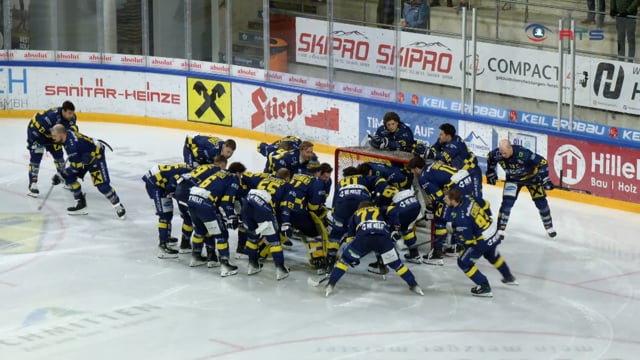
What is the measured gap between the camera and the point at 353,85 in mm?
19203

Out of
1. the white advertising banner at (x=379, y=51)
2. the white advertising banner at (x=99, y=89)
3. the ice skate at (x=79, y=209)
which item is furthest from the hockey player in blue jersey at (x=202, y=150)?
the white advertising banner at (x=99, y=89)

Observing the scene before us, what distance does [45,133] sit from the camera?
1658cm

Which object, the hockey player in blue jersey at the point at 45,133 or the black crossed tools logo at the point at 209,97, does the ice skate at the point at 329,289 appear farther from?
the black crossed tools logo at the point at 209,97

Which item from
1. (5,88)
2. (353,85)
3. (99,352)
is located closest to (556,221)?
(353,85)

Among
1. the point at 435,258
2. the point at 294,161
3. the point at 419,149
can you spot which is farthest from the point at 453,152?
the point at 294,161

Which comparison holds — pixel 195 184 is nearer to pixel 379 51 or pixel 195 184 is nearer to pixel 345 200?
pixel 345 200

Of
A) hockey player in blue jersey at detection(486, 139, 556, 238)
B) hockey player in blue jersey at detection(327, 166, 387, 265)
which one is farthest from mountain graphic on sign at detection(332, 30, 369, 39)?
hockey player in blue jersey at detection(327, 166, 387, 265)

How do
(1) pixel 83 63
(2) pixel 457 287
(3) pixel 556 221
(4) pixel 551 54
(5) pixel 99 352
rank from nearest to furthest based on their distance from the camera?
(5) pixel 99 352
(2) pixel 457 287
(3) pixel 556 221
(4) pixel 551 54
(1) pixel 83 63

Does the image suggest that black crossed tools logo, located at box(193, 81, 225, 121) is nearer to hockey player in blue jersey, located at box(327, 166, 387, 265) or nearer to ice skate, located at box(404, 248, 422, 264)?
ice skate, located at box(404, 248, 422, 264)

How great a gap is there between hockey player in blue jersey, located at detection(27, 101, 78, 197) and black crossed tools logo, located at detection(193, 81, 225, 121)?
4353 millimetres

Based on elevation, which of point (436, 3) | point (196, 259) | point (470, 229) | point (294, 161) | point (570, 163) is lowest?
point (196, 259)

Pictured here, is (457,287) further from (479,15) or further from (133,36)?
(133,36)

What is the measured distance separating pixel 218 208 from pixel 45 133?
164 inches

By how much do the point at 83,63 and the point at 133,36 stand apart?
97 centimetres
